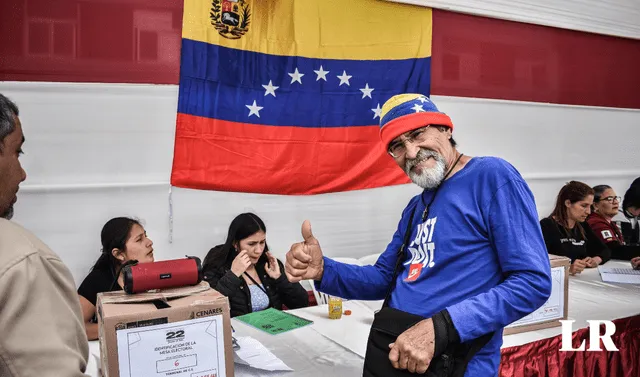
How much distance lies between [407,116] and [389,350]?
648 millimetres

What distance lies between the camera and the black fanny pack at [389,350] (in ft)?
4.08

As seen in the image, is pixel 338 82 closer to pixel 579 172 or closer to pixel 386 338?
pixel 386 338

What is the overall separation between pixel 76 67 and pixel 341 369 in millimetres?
2215

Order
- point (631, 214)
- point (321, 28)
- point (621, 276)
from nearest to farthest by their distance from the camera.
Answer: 1. point (621, 276)
2. point (321, 28)
3. point (631, 214)

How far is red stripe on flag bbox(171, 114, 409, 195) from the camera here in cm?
309

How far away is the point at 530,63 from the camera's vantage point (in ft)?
14.9

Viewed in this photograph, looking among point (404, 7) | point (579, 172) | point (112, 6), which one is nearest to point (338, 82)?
point (404, 7)

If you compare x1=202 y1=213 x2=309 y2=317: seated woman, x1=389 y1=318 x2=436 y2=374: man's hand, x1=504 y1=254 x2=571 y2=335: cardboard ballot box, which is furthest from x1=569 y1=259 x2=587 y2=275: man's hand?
x1=389 y1=318 x2=436 y2=374: man's hand

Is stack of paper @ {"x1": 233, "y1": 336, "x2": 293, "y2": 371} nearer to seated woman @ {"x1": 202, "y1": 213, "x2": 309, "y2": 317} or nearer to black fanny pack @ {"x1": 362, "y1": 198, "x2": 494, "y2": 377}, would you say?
black fanny pack @ {"x1": 362, "y1": 198, "x2": 494, "y2": 377}

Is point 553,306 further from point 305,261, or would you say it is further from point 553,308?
point 305,261

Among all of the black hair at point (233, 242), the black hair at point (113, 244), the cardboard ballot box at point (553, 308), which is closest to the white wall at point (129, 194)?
the black hair at point (233, 242)

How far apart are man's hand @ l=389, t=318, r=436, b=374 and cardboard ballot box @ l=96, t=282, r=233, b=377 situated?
48cm

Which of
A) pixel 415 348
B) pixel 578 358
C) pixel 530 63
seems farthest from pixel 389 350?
pixel 530 63

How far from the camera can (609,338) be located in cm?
230
